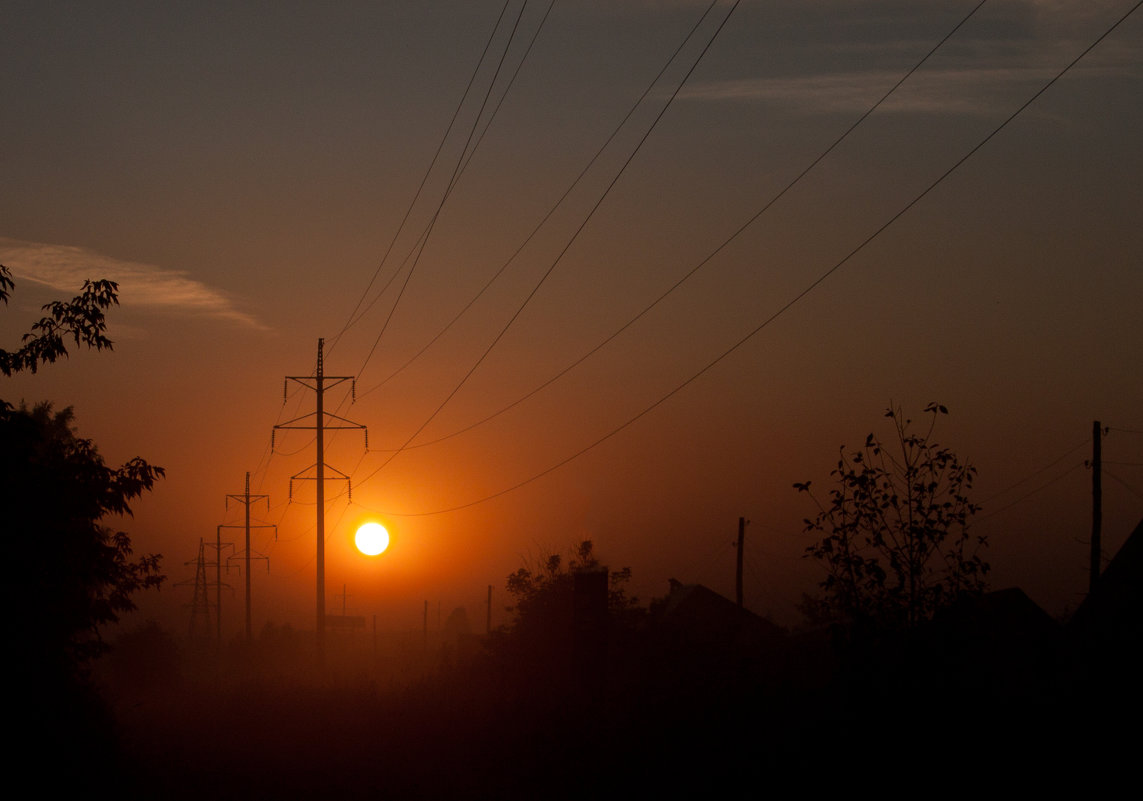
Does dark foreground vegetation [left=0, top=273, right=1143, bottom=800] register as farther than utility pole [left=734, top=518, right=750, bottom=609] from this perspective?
No

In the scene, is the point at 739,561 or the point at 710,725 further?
the point at 739,561

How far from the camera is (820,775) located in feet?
41.5

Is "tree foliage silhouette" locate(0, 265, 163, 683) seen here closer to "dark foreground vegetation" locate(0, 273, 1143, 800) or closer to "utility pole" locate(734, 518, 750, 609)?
"dark foreground vegetation" locate(0, 273, 1143, 800)

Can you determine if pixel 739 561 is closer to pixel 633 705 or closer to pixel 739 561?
pixel 739 561

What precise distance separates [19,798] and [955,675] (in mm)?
12836

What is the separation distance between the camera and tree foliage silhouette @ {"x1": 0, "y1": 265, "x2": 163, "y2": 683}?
611 inches

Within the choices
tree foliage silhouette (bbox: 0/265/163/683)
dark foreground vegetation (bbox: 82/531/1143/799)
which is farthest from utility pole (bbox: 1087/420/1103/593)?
tree foliage silhouette (bbox: 0/265/163/683)

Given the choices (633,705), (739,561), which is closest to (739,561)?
(739,561)

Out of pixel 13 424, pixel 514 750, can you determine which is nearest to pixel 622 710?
pixel 514 750

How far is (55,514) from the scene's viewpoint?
16281 millimetres

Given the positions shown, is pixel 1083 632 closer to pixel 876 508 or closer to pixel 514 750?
pixel 876 508

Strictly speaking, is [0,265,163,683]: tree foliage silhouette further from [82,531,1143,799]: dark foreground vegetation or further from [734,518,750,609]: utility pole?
[734,518,750,609]: utility pole

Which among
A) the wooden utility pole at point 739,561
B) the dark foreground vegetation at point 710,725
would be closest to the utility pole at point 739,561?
the wooden utility pole at point 739,561

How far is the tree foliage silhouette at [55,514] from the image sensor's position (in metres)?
15.5
